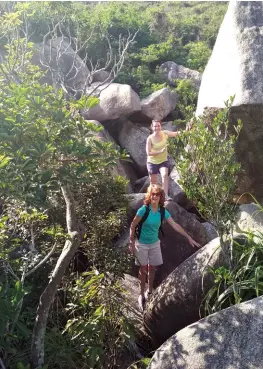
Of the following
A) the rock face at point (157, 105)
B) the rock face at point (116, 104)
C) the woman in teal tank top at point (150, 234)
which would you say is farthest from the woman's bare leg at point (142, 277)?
the rock face at point (157, 105)

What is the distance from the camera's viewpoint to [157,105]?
12234mm

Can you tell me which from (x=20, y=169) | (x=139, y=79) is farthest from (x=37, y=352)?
(x=139, y=79)

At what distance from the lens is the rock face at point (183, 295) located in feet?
15.1

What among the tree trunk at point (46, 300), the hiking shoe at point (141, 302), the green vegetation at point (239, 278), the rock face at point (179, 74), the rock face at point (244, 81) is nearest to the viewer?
the tree trunk at point (46, 300)

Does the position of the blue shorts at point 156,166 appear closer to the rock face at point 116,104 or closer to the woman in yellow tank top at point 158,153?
the woman in yellow tank top at point 158,153

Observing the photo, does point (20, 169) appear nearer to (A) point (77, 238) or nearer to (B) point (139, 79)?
(A) point (77, 238)

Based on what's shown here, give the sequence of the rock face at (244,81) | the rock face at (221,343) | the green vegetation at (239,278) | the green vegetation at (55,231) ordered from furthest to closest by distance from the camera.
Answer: the rock face at (244,81) → the green vegetation at (239,278) → the rock face at (221,343) → the green vegetation at (55,231)

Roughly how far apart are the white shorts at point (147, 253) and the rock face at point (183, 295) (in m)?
0.41

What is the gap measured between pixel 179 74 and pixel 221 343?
12.9 meters

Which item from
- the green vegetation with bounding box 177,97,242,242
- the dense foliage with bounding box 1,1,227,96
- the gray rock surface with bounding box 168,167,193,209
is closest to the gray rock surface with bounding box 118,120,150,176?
the dense foliage with bounding box 1,1,227,96

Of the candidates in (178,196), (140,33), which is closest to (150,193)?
(178,196)

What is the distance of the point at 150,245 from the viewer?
212 inches

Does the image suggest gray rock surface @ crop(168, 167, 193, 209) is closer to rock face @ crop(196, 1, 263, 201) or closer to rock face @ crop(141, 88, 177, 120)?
rock face @ crop(196, 1, 263, 201)

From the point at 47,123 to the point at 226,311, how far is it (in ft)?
6.56
